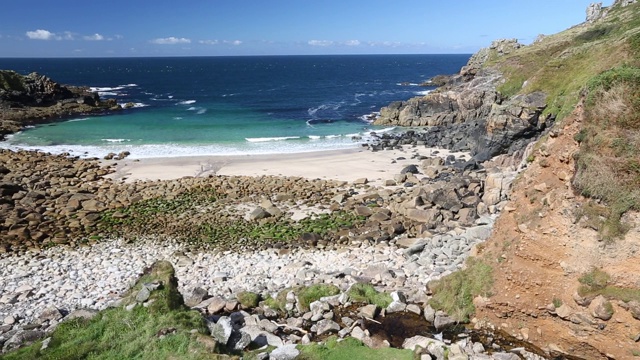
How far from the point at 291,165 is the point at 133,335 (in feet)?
87.2

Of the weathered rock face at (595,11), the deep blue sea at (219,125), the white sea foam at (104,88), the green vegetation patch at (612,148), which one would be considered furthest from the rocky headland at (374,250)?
the white sea foam at (104,88)

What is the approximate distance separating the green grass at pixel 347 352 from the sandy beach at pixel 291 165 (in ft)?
68.8

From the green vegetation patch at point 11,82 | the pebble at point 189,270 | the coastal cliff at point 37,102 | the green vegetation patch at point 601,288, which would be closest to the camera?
the green vegetation patch at point 601,288

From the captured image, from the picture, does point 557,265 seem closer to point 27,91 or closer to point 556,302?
point 556,302

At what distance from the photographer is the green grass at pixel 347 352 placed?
12070 mm

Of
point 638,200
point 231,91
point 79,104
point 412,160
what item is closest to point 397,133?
point 412,160

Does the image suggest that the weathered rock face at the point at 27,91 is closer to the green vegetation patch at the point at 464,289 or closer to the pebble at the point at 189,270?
the pebble at the point at 189,270

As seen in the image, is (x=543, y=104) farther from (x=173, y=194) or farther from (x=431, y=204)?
(x=173, y=194)

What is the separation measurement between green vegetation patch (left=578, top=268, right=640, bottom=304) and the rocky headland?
0.13 ft

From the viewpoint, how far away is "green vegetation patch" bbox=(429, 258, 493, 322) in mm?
14469

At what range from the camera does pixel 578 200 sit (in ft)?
41.6

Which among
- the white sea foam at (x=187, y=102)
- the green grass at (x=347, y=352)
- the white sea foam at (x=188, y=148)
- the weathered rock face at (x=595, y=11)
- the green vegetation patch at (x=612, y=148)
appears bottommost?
the green grass at (x=347, y=352)

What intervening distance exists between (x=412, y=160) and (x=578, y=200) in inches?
1053

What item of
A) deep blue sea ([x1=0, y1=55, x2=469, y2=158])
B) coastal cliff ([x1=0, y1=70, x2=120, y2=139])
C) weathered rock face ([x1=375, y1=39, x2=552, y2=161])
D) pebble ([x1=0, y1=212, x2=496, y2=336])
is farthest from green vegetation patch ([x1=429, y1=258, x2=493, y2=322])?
coastal cliff ([x1=0, y1=70, x2=120, y2=139])
